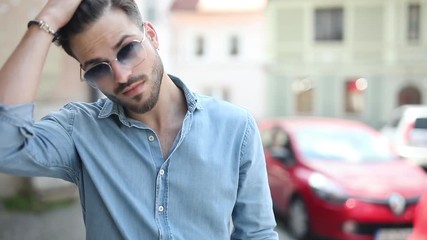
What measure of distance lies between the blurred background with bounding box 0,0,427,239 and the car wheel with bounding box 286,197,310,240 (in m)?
15.1

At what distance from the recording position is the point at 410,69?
2120 cm

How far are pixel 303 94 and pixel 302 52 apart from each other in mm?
1864

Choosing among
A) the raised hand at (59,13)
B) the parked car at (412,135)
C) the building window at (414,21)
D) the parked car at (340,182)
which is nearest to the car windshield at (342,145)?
the parked car at (340,182)

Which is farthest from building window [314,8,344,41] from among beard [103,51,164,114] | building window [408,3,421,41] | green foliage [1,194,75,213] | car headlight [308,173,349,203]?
beard [103,51,164,114]

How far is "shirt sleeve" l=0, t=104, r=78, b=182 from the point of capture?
1.19 m

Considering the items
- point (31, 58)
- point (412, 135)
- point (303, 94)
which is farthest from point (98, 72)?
point (303, 94)

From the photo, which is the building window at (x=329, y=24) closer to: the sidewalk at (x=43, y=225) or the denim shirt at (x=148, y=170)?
the sidewalk at (x=43, y=225)

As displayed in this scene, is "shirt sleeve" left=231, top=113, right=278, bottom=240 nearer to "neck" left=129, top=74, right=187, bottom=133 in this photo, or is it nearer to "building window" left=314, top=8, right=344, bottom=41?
Result: "neck" left=129, top=74, right=187, bottom=133

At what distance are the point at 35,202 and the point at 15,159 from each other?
19.4ft

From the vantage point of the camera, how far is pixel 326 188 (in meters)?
5.20

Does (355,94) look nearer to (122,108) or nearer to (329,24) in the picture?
(329,24)

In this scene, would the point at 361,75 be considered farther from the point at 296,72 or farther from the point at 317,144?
the point at 317,144

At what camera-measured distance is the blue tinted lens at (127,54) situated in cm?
133

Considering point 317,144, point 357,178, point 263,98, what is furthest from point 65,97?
point 263,98
